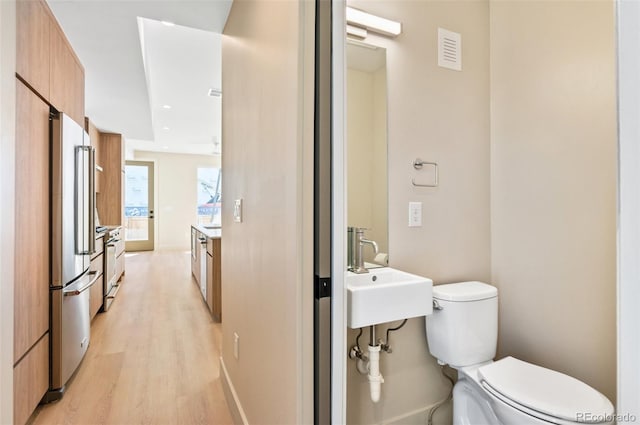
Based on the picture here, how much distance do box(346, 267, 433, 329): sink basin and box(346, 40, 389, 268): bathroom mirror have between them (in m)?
0.25

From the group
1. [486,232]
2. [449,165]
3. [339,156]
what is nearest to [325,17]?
→ [339,156]

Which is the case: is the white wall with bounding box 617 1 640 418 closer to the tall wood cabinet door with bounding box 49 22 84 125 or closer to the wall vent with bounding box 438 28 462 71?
the wall vent with bounding box 438 28 462 71

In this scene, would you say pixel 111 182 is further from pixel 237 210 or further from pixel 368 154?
pixel 368 154

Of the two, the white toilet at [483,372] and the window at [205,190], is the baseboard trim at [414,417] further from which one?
the window at [205,190]

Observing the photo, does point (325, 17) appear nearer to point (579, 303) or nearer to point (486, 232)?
point (486, 232)

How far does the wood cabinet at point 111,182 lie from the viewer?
212 inches

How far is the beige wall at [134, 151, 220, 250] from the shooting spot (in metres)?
8.54

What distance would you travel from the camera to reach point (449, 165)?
→ 1.84 metres

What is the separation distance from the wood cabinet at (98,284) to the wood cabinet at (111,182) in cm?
219

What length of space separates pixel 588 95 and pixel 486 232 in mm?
826

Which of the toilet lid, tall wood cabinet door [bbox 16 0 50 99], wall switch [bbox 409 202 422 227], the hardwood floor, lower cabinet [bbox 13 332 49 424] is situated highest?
tall wood cabinet door [bbox 16 0 50 99]

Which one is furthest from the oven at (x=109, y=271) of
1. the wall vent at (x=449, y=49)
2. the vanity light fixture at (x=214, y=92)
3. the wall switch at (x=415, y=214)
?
the wall vent at (x=449, y=49)

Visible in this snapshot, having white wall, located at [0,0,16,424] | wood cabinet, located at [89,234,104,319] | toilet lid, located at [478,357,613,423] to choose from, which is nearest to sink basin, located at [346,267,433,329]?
toilet lid, located at [478,357,613,423]

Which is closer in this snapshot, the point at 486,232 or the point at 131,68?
the point at 486,232
